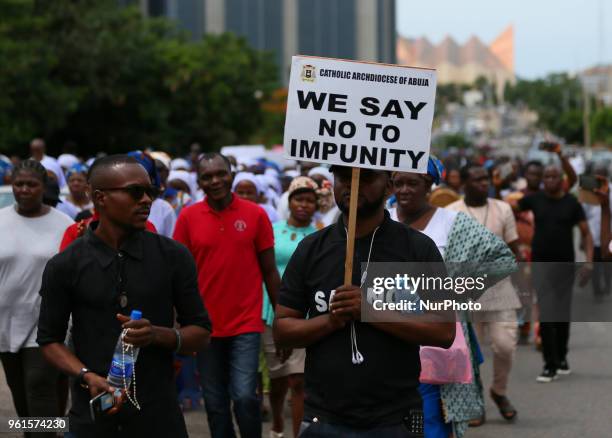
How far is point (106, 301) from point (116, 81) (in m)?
45.8

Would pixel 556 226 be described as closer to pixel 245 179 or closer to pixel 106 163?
pixel 245 179

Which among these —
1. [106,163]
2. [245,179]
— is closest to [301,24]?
[245,179]

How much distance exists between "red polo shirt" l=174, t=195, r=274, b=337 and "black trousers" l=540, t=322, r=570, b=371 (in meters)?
4.08

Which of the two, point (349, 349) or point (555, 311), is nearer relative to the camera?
point (349, 349)

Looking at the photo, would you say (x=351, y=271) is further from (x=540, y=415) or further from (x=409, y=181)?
(x=540, y=415)

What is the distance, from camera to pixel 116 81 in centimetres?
4978

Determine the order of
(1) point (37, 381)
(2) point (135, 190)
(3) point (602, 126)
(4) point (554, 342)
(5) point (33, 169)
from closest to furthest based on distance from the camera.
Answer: (2) point (135, 190), (1) point (37, 381), (5) point (33, 169), (4) point (554, 342), (3) point (602, 126)

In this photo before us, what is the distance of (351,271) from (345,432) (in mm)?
566

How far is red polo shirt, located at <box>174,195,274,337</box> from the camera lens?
24.2 ft

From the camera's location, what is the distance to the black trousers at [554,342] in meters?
10.9

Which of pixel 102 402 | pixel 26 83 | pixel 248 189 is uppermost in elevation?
pixel 26 83

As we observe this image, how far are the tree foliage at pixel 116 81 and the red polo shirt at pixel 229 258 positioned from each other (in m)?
28.5

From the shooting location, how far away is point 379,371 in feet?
15.1

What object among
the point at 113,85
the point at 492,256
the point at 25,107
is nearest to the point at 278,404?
the point at 492,256
